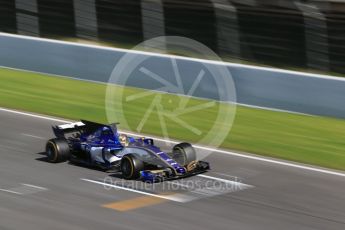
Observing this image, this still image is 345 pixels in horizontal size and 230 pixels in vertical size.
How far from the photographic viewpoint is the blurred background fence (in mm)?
25219

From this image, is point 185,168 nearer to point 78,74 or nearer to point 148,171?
point 148,171

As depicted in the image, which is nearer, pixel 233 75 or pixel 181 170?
pixel 181 170

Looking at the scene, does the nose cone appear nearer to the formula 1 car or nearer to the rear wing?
the formula 1 car

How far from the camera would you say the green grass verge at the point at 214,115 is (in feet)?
54.8

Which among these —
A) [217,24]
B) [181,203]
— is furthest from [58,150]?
[217,24]

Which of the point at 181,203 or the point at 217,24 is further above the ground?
the point at 217,24

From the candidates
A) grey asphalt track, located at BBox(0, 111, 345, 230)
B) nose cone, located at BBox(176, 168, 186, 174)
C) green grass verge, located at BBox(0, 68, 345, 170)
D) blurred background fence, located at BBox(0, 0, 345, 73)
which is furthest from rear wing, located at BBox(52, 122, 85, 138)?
blurred background fence, located at BBox(0, 0, 345, 73)

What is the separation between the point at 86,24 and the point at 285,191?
1919 cm

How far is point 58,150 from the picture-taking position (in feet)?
47.4

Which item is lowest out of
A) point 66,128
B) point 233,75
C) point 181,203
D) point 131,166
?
point 181,203

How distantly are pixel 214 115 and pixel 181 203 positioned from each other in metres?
8.23

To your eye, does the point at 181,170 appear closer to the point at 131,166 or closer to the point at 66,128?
the point at 131,166

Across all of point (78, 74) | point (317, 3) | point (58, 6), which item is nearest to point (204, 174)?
point (78, 74)

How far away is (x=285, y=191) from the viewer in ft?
43.4
